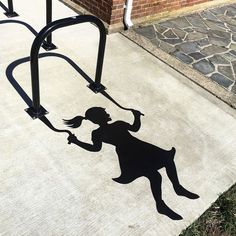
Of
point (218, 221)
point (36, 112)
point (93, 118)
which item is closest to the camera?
point (218, 221)

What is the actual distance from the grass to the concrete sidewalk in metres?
0.07

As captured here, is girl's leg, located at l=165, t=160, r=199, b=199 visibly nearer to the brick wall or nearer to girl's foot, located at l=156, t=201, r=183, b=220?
girl's foot, located at l=156, t=201, r=183, b=220

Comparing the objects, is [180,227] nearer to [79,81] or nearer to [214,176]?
[214,176]

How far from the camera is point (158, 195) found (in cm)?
339

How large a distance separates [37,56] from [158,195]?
6.00 feet

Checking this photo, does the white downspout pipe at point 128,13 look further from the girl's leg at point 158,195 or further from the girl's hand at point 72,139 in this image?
the girl's leg at point 158,195

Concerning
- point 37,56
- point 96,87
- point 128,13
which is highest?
point 37,56

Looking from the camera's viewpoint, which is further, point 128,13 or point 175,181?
point 128,13

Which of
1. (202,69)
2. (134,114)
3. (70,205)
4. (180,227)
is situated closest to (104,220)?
(70,205)

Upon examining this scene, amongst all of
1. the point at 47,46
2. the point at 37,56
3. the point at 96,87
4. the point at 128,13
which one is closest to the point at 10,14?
the point at 47,46

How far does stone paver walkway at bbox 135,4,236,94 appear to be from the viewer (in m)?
5.38

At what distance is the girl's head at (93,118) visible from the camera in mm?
3982

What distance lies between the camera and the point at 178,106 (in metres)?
4.54

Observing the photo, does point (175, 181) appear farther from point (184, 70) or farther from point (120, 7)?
point (120, 7)
